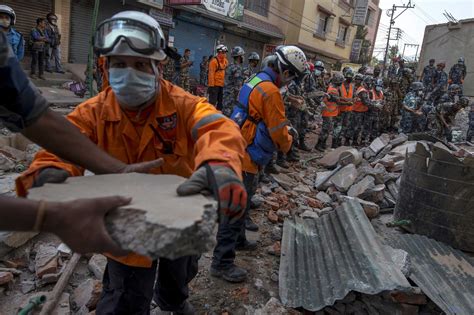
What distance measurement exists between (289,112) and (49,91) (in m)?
6.05

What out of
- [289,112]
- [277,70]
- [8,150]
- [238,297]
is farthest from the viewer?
[289,112]

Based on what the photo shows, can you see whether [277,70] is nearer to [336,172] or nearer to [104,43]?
[104,43]

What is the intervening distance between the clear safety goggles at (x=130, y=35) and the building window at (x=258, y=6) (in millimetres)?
20301

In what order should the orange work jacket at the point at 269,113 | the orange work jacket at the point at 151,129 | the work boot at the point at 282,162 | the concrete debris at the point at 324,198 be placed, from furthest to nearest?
1. the work boot at the point at 282,162
2. the concrete debris at the point at 324,198
3. the orange work jacket at the point at 269,113
4. the orange work jacket at the point at 151,129

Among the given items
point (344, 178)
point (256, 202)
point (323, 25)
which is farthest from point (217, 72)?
point (323, 25)

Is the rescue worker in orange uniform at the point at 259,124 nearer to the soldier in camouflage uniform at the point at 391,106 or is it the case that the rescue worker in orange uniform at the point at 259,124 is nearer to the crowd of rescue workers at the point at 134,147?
the crowd of rescue workers at the point at 134,147

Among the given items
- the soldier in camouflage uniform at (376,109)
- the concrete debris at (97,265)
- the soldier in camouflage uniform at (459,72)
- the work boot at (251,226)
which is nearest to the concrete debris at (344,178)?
the work boot at (251,226)

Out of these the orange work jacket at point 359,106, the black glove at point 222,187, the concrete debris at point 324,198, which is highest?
the orange work jacket at point 359,106

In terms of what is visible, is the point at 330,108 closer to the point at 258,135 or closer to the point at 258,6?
the point at 258,135

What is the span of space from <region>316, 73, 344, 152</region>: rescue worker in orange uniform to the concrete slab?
8629 mm

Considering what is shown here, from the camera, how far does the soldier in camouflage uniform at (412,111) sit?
35.8 feet

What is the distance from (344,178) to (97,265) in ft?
14.8

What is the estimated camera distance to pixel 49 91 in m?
9.09

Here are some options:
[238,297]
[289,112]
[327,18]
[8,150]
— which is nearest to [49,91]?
[8,150]
